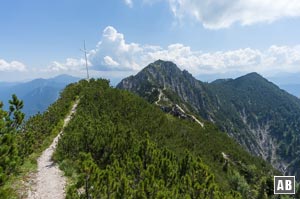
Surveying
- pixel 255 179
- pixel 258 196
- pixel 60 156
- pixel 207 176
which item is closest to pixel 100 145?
pixel 60 156

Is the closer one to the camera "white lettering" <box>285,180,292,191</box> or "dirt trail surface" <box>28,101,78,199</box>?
"white lettering" <box>285,180,292,191</box>

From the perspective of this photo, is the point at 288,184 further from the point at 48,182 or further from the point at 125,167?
the point at 48,182

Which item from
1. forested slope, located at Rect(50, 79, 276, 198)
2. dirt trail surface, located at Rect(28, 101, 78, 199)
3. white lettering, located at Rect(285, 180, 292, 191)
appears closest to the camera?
forested slope, located at Rect(50, 79, 276, 198)

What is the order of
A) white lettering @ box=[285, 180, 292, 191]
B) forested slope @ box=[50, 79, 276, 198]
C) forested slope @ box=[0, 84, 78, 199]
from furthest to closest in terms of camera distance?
white lettering @ box=[285, 180, 292, 191] < forested slope @ box=[50, 79, 276, 198] < forested slope @ box=[0, 84, 78, 199]

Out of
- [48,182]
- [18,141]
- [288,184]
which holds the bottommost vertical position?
[48,182]

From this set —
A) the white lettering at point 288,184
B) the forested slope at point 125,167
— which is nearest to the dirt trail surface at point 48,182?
the forested slope at point 125,167

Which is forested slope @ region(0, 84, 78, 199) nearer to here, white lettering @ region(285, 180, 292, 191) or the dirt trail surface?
the dirt trail surface

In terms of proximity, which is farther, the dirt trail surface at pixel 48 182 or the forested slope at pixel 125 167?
the dirt trail surface at pixel 48 182

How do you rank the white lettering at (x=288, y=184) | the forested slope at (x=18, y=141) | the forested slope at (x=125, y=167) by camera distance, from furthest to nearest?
the white lettering at (x=288, y=184), the forested slope at (x=125, y=167), the forested slope at (x=18, y=141)

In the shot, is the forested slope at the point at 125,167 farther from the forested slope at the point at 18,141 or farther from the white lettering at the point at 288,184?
the white lettering at the point at 288,184

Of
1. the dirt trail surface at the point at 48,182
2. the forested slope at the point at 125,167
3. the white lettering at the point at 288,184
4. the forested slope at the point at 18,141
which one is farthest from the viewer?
the dirt trail surface at the point at 48,182

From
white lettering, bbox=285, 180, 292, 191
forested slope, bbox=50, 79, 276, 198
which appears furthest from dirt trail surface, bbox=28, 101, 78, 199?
white lettering, bbox=285, 180, 292, 191

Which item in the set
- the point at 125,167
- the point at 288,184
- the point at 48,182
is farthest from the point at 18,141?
the point at 288,184

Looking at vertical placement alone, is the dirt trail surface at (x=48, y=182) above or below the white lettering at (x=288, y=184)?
below
